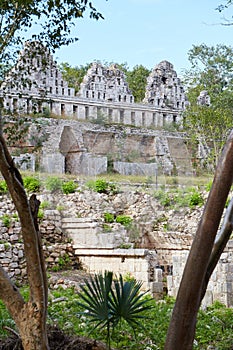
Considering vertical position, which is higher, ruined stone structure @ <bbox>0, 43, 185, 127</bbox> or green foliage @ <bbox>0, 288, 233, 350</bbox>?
ruined stone structure @ <bbox>0, 43, 185, 127</bbox>

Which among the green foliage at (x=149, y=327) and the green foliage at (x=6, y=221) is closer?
the green foliage at (x=149, y=327)

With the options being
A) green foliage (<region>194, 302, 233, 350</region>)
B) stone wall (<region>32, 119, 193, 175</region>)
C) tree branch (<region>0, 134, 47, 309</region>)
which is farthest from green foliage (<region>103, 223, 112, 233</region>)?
tree branch (<region>0, 134, 47, 309</region>)

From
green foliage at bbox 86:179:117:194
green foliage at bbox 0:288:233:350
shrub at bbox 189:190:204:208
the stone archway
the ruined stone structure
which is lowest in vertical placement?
green foliage at bbox 0:288:233:350

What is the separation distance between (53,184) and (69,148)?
664 centimetres

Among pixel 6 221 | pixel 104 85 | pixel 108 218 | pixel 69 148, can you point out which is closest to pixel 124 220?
pixel 108 218

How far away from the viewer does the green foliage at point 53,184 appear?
49.5 feet

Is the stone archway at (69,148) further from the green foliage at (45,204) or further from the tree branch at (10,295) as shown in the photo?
the tree branch at (10,295)

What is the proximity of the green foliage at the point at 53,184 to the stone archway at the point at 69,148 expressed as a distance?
17.6 feet

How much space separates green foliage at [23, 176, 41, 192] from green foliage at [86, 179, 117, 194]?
5.50 ft

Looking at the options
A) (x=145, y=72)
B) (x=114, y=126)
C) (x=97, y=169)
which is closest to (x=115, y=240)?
(x=97, y=169)

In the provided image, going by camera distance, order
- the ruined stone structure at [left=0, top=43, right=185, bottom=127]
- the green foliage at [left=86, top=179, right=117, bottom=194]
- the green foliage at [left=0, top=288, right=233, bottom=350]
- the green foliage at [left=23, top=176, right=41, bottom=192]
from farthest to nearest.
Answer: the ruined stone structure at [left=0, top=43, right=185, bottom=127]
the green foliage at [left=86, top=179, right=117, bottom=194]
the green foliage at [left=23, top=176, right=41, bottom=192]
the green foliage at [left=0, top=288, right=233, bottom=350]

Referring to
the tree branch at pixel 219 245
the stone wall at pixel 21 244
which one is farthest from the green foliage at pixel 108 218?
the tree branch at pixel 219 245

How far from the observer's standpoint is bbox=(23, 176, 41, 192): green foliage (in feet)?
48.5

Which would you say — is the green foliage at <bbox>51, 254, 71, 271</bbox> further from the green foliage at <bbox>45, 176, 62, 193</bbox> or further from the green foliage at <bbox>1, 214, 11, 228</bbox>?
the green foliage at <bbox>45, 176, 62, 193</bbox>
